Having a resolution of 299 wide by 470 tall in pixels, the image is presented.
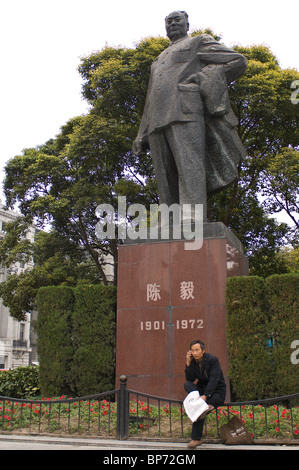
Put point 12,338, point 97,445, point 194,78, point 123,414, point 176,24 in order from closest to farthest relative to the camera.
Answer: point 97,445
point 123,414
point 194,78
point 176,24
point 12,338

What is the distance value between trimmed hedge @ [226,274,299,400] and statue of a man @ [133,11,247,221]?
4.77 feet

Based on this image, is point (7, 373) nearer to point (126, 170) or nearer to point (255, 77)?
point (126, 170)

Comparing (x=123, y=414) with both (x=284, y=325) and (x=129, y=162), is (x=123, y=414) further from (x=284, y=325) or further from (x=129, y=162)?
(x=129, y=162)

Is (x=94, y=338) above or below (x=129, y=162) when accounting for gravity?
below

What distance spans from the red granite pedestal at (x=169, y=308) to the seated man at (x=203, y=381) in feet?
5.10

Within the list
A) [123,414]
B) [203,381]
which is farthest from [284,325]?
[123,414]

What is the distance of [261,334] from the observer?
6.55 m

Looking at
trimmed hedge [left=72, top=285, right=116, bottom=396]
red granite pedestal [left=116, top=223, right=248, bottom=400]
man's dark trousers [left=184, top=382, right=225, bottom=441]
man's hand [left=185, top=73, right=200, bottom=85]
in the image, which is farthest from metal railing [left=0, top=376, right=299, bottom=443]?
man's hand [left=185, top=73, right=200, bottom=85]

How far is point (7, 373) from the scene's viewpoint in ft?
30.5

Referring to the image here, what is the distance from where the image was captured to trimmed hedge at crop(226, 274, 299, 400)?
6.35 metres

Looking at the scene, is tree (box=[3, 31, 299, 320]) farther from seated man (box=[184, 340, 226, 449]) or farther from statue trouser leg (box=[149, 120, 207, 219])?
seated man (box=[184, 340, 226, 449])

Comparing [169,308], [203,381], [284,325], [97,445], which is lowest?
[97,445]

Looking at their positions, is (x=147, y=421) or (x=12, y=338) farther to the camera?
(x=12, y=338)

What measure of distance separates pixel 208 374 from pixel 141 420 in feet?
3.90
